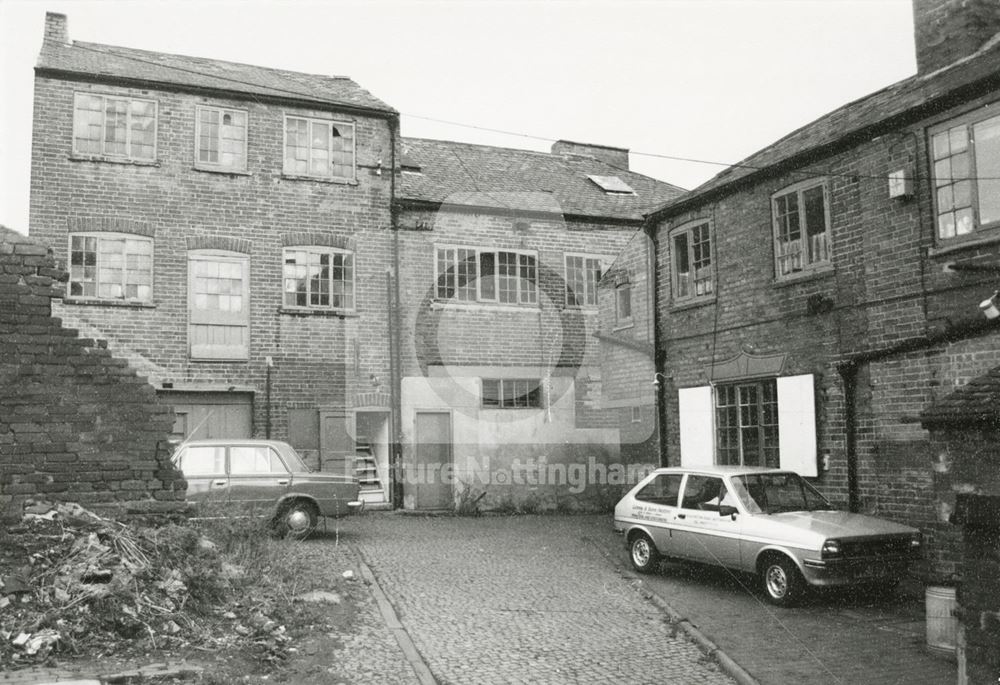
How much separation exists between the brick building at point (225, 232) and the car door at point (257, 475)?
12.7 ft

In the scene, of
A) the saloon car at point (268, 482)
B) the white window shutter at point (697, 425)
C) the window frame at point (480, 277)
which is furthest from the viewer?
the window frame at point (480, 277)

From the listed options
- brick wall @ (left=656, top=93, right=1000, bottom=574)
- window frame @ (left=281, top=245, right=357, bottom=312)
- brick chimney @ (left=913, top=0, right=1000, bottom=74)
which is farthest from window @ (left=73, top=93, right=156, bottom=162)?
brick chimney @ (left=913, top=0, right=1000, bottom=74)

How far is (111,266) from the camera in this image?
17.1m

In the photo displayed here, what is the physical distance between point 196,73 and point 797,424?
13.7m

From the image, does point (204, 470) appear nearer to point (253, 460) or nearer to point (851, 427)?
point (253, 460)

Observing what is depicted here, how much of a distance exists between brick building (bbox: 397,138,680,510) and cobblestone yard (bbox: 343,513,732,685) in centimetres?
407

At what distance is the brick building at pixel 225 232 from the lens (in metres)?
17.0

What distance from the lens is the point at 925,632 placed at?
8.78 m

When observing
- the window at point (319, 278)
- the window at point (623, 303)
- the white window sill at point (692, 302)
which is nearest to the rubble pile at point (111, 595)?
the white window sill at point (692, 302)

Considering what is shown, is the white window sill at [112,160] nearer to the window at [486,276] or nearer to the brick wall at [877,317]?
the window at [486,276]

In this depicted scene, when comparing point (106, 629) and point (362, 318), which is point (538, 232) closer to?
point (362, 318)

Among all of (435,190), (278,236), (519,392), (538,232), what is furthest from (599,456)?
(278,236)

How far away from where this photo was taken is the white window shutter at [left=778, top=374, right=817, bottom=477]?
1215 centimetres

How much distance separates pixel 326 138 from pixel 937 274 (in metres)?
12.9
